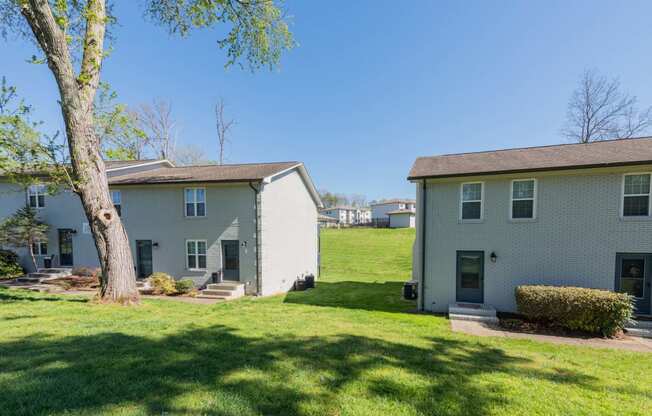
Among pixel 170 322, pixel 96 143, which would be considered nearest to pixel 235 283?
pixel 170 322

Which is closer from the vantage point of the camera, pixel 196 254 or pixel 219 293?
pixel 219 293

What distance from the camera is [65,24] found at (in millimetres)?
7578

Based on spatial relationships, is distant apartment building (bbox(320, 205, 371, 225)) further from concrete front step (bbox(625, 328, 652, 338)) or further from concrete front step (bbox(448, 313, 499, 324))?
concrete front step (bbox(625, 328, 652, 338))

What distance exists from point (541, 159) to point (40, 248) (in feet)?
80.4

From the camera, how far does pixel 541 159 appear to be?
9.67m

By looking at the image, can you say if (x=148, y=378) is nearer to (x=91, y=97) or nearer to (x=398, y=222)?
(x=91, y=97)

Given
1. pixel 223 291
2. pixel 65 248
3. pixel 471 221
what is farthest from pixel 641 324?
pixel 65 248

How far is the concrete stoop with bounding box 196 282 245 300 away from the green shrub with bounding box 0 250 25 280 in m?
11.3

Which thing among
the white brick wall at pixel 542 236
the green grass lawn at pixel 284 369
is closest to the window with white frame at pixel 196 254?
the green grass lawn at pixel 284 369

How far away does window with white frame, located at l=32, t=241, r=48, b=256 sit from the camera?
14914 millimetres

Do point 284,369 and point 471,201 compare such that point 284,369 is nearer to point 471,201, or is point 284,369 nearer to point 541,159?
point 471,201

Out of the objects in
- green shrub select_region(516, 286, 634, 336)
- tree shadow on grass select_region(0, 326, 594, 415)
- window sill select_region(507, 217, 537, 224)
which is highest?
window sill select_region(507, 217, 537, 224)

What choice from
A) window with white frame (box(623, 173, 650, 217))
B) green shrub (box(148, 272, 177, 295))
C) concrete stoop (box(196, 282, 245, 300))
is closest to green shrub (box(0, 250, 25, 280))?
green shrub (box(148, 272, 177, 295))

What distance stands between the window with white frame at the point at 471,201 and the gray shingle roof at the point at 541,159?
0.62 meters
